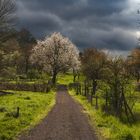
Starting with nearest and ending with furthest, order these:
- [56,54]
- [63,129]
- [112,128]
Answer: [112,128] → [63,129] → [56,54]

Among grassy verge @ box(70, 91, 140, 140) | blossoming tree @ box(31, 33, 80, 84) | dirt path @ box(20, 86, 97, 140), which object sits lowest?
dirt path @ box(20, 86, 97, 140)

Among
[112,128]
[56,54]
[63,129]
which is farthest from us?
[56,54]

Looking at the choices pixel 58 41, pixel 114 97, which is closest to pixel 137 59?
pixel 58 41

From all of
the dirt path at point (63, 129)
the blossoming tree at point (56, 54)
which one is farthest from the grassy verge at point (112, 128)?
the blossoming tree at point (56, 54)

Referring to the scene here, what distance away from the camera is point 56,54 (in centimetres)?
10225

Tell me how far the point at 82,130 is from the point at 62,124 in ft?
10.3

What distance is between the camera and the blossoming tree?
100969mm

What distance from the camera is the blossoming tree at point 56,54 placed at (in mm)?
100969

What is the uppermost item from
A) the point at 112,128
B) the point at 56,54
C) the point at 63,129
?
the point at 56,54

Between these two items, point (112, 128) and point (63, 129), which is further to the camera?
point (63, 129)

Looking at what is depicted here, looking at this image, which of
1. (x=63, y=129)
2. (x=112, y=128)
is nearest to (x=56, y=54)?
(x=63, y=129)

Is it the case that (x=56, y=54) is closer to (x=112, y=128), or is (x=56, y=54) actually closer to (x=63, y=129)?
(x=63, y=129)

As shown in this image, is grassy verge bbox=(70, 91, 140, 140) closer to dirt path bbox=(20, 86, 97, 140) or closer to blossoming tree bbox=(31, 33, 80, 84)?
dirt path bbox=(20, 86, 97, 140)

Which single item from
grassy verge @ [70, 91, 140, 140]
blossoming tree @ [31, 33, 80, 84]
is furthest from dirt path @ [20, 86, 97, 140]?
blossoming tree @ [31, 33, 80, 84]
